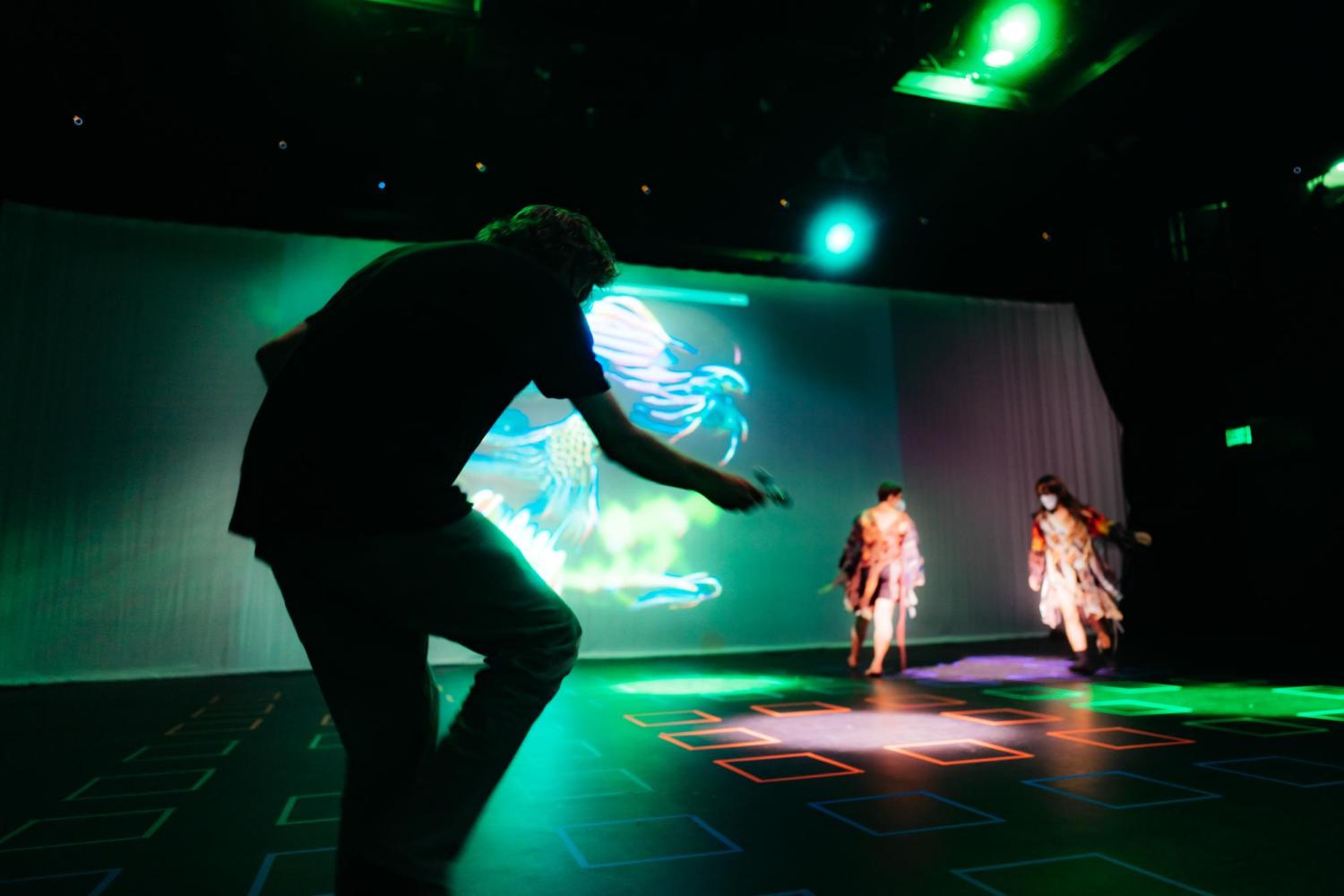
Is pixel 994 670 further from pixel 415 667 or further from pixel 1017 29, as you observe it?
pixel 415 667

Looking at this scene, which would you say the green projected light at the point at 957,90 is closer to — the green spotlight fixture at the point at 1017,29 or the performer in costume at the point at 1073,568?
the green spotlight fixture at the point at 1017,29

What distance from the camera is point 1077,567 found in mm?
5949

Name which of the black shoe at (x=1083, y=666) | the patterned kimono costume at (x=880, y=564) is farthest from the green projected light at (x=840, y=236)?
the black shoe at (x=1083, y=666)

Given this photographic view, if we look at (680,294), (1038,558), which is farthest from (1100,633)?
(680,294)

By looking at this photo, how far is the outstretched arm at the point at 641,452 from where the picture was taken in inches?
53.6

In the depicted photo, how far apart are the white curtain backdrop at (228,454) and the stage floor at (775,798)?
258 centimetres

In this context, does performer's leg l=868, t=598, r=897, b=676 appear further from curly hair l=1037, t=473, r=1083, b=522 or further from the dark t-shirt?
the dark t-shirt

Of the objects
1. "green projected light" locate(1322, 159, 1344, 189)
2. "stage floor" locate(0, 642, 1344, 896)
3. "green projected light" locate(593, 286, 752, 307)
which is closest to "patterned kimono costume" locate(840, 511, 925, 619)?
"stage floor" locate(0, 642, 1344, 896)

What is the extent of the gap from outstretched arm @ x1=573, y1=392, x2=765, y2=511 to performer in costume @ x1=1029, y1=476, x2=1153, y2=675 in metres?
5.12

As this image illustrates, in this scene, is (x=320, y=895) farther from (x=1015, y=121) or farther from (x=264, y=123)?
(x=1015, y=121)

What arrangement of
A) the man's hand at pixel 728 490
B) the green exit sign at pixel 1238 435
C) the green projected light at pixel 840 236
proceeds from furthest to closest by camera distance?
the green exit sign at pixel 1238 435 < the green projected light at pixel 840 236 < the man's hand at pixel 728 490

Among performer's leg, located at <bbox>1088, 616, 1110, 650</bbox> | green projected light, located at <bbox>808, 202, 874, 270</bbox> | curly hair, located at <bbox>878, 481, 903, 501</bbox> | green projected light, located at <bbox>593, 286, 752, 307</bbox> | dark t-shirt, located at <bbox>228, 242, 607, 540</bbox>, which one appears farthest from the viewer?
green projected light, located at <bbox>593, 286, 752, 307</bbox>

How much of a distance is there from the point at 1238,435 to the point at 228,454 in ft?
32.7

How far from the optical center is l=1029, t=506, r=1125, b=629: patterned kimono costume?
5.93 meters
